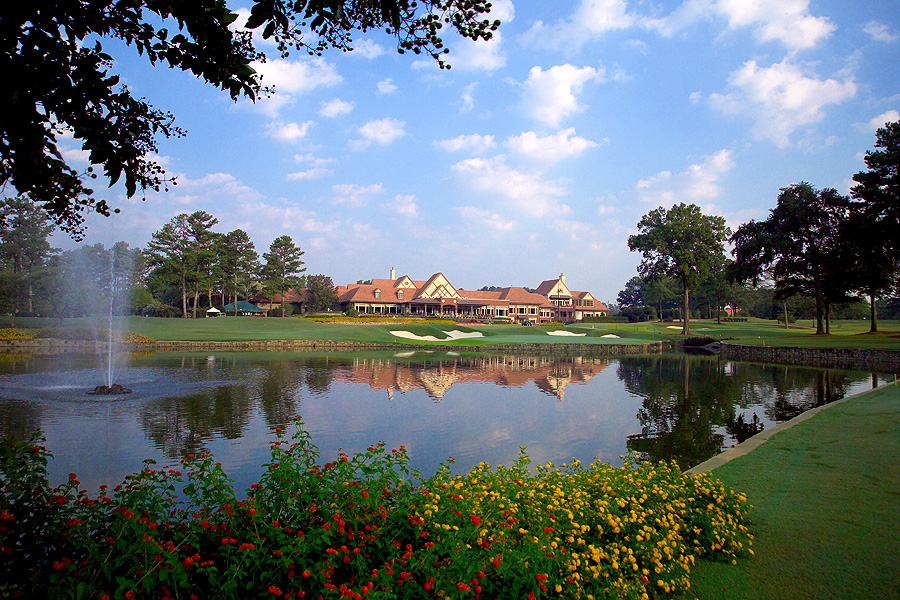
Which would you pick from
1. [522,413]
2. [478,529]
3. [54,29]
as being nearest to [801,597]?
[478,529]

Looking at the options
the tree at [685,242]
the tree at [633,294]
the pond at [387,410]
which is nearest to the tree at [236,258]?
the pond at [387,410]

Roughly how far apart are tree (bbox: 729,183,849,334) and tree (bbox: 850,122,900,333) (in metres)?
2.62

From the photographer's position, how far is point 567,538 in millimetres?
3971

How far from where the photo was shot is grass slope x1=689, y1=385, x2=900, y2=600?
3971 millimetres

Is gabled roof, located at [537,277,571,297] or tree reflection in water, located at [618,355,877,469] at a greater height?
gabled roof, located at [537,277,571,297]

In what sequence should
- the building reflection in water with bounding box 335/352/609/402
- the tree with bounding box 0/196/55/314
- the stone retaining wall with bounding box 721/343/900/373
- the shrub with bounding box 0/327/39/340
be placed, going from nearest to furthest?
the building reflection in water with bounding box 335/352/609/402
the stone retaining wall with bounding box 721/343/900/373
the shrub with bounding box 0/327/39/340
the tree with bounding box 0/196/55/314

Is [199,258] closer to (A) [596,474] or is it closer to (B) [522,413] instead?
(B) [522,413]

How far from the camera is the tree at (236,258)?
5850 centimetres

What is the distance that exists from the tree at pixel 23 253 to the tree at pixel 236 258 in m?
18.4

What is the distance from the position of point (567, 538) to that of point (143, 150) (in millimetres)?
4924

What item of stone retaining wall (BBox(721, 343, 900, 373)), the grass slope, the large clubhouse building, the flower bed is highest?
the large clubhouse building

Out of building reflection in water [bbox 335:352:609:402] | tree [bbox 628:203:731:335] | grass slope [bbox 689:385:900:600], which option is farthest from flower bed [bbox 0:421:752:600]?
tree [bbox 628:203:731:335]

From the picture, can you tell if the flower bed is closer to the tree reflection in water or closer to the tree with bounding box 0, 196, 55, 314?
the tree reflection in water

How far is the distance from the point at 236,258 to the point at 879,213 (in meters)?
61.3
